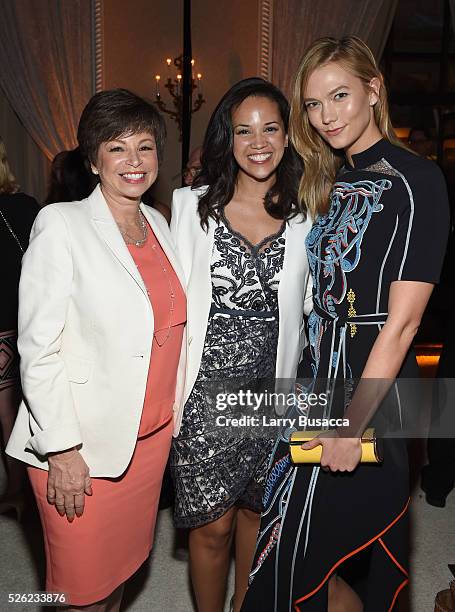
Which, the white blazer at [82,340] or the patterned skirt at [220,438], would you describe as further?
Result: the patterned skirt at [220,438]

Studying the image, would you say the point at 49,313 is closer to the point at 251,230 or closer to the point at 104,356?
the point at 104,356

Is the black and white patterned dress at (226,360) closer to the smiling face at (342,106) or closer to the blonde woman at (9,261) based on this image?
the smiling face at (342,106)

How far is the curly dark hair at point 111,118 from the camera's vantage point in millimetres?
2047

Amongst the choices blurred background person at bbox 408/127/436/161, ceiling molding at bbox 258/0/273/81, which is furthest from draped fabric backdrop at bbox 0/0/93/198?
blurred background person at bbox 408/127/436/161

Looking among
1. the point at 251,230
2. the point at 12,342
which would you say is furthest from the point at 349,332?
the point at 12,342

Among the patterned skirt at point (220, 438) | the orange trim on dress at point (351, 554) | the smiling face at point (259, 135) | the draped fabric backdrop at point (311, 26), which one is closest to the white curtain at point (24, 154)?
the draped fabric backdrop at point (311, 26)

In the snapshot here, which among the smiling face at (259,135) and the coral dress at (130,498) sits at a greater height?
the smiling face at (259,135)

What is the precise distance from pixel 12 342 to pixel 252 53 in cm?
530

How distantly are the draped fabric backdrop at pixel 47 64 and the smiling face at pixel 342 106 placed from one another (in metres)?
6.11

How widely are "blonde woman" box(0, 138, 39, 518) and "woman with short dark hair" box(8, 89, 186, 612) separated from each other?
110cm

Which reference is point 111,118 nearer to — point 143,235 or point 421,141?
point 143,235

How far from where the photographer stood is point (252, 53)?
7.66 m

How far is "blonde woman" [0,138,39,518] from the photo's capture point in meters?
3.13

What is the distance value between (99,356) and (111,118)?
0.65 m
